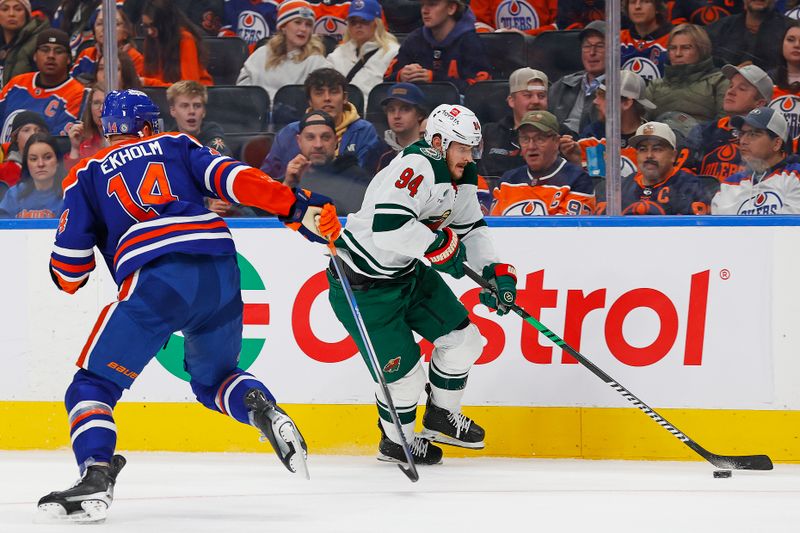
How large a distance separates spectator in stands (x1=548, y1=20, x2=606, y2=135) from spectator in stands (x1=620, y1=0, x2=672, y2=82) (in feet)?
0.37

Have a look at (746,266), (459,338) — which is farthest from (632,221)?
(459,338)

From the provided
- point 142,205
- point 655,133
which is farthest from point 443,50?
point 142,205

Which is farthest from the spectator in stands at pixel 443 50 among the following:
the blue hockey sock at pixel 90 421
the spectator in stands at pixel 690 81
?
the blue hockey sock at pixel 90 421

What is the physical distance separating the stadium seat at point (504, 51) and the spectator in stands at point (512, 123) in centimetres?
6

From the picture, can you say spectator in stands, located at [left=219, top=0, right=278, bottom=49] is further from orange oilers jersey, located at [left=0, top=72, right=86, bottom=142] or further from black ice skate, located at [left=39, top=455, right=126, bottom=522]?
black ice skate, located at [left=39, top=455, right=126, bottom=522]

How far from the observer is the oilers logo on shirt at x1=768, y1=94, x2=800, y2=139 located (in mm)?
4672

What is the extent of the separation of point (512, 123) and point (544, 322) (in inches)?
46.7

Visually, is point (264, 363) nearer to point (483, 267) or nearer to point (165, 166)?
point (483, 267)

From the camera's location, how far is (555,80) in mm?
4926

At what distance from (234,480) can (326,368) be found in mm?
674

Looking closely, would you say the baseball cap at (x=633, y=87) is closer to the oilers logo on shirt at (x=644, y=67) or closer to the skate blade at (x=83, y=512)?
the oilers logo on shirt at (x=644, y=67)

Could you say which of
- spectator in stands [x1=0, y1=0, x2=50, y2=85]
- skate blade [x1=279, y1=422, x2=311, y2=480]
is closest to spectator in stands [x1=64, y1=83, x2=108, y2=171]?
spectator in stands [x1=0, y1=0, x2=50, y2=85]

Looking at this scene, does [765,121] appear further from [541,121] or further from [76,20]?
[76,20]

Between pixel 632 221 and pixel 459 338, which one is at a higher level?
pixel 632 221
